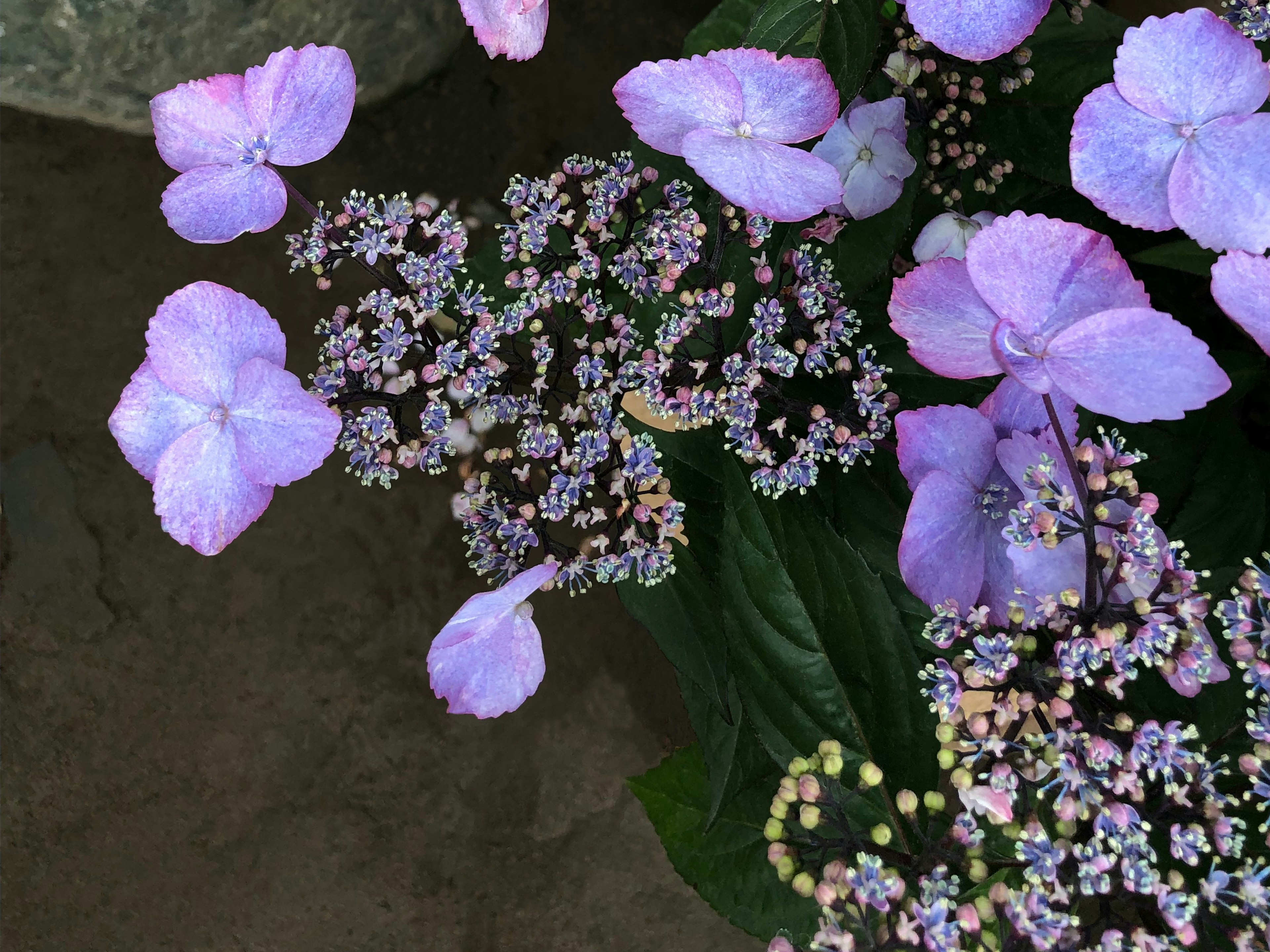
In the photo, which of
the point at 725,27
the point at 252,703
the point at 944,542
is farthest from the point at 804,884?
the point at 252,703

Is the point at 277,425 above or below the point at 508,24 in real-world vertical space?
below

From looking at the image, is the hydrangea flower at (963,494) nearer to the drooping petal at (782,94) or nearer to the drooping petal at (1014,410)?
the drooping petal at (1014,410)

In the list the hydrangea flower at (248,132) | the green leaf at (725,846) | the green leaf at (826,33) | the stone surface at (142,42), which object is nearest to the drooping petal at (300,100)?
the hydrangea flower at (248,132)

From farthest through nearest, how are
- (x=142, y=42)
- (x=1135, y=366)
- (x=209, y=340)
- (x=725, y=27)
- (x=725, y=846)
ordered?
(x=142, y=42)
(x=725, y=27)
(x=725, y=846)
(x=209, y=340)
(x=1135, y=366)

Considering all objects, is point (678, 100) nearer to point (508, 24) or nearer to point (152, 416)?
point (508, 24)

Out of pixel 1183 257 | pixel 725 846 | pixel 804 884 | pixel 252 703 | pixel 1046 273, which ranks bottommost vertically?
pixel 252 703

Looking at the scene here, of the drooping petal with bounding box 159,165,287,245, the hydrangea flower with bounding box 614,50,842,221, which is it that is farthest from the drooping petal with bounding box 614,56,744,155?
the drooping petal with bounding box 159,165,287,245

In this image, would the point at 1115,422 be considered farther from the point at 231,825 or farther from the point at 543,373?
the point at 231,825
